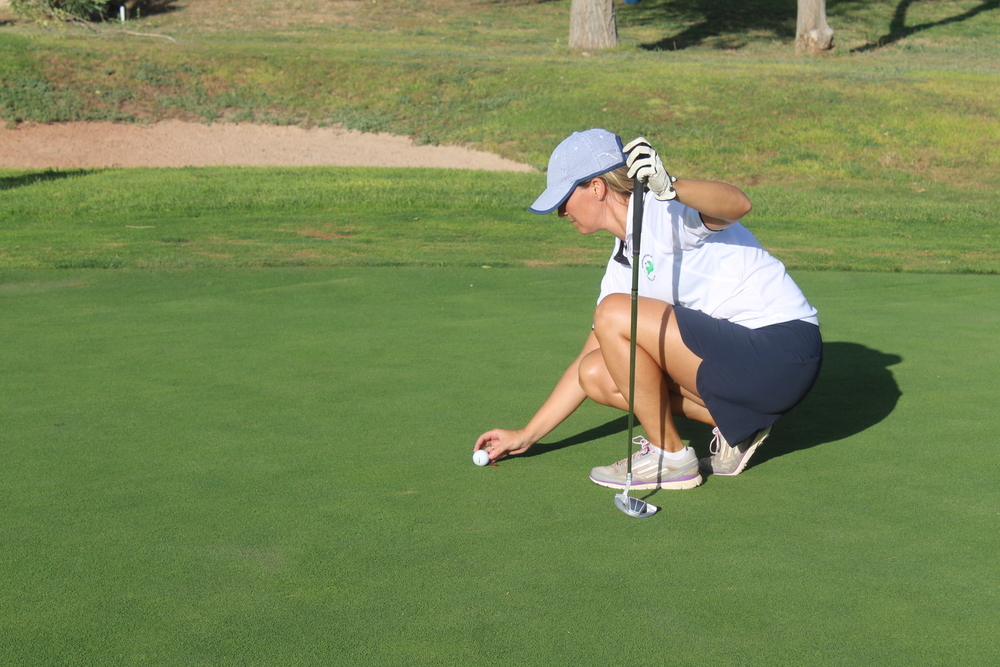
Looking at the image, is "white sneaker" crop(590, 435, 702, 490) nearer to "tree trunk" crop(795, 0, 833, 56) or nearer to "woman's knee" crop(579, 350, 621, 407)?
"woman's knee" crop(579, 350, 621, 407)

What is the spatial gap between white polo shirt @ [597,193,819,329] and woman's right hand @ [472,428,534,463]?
2.15 ft

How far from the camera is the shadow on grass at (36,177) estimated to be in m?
15.2

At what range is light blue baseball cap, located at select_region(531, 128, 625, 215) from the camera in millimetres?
3379

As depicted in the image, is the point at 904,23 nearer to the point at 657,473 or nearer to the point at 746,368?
the point at 746,368

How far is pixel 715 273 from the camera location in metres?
3.59

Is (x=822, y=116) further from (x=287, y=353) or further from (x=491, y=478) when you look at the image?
(x=491, y=478)

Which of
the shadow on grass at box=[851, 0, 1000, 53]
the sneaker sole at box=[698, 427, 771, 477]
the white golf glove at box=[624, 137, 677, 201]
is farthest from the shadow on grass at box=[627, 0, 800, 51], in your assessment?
the white golf glove at box=[624, 137, 677, 201]

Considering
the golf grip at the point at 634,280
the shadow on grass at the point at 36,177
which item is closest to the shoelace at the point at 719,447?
the golf grip at the point at 634,280

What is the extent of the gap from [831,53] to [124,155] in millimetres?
17986

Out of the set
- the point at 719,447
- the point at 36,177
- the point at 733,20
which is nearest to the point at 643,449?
the point at 719,447

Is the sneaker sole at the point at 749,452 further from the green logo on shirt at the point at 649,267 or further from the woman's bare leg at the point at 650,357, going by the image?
the green logo on shirt at the point at 649,267

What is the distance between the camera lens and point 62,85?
70.3ft

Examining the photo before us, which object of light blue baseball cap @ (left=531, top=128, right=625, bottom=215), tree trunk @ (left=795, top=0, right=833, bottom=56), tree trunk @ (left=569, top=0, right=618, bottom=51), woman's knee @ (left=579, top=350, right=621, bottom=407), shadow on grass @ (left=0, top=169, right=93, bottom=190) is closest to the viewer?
light blue baseball cap @ (left=531, top=128, right=625, bottom=215)

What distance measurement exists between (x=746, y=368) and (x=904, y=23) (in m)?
33.8
